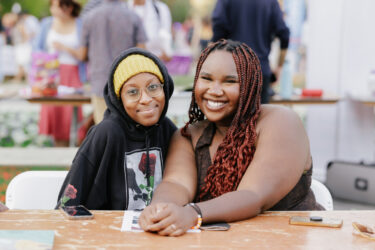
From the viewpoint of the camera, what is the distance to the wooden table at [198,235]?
1.67m

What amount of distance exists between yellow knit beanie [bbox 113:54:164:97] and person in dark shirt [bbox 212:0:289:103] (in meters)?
2.61

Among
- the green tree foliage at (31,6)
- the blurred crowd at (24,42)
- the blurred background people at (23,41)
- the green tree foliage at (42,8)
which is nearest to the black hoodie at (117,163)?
the blurred crowd at (24,42)

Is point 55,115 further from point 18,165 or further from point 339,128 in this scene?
point 339,128

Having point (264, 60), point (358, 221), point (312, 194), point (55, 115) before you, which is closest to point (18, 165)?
point (55, 115)

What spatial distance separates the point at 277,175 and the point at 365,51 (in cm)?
439

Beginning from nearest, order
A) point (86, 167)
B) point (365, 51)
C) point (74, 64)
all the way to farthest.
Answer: point (86, 167) → point (365, 51) → point (74, 64)

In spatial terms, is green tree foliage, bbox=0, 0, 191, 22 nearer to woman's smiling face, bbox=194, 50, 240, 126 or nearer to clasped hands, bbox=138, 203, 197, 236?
woman's smiling face, bbox=194, 50, 240, 126

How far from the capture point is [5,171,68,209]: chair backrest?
7.84 ft

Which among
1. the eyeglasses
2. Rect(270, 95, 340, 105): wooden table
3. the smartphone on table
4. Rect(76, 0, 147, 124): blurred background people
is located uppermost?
Rect(76, 0, 147, 124): blurred background people

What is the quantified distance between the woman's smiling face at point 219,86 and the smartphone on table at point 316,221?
564 millimetres

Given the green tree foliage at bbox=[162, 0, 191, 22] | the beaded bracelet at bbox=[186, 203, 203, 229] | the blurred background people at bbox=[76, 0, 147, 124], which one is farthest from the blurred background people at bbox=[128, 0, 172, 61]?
the green tree foliage at bbox=[162, 0, 191, 22]

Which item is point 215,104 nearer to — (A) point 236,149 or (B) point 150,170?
(A) point 236,149

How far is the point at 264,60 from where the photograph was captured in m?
5.09

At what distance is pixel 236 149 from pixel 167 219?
0.55 m
